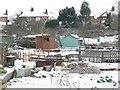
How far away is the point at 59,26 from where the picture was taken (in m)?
38.6

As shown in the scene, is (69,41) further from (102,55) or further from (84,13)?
(84,13)

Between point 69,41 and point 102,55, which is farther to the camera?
point 69,41

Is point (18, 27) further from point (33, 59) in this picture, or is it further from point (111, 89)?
point (111, 89)

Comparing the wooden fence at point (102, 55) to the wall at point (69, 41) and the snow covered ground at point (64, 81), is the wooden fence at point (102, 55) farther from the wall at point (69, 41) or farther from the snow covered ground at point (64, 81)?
the wall at point (69, 41)

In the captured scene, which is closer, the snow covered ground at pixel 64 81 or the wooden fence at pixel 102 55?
the snow covered ground at pixel 64 81

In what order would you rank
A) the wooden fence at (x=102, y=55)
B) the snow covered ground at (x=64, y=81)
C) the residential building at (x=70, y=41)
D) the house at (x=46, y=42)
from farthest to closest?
1. the residential building at (x=70, y=41)
2. the house at (x=46, y=42)
3. the wooden fence at (x=102, y=55)
4. the snow covered ground at (x=64, y=81)

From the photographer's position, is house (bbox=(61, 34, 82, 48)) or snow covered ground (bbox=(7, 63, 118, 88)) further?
house (bbox=(61, 34, 82, 48))

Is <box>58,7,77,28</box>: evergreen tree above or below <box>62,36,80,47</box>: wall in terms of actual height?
above

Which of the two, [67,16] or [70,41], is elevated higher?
[67,16]

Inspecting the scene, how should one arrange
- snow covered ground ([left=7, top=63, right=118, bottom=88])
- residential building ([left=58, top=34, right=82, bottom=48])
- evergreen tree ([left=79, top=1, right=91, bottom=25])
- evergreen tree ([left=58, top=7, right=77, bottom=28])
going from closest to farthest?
snow covered ground ([left=7, top=63, right=118, bottom=88]), residential building ([left=58, top=34, right=82, bottom=48]), evergreen tree ([left=58, top=7, right=77, bottom=28]), evergreen tree ([left=79, top=1, right=91, bottom=25])

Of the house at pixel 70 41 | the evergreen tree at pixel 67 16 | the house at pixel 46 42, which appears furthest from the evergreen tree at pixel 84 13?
the house at pixel 46 42

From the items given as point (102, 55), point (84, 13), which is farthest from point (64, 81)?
point (84, 13)

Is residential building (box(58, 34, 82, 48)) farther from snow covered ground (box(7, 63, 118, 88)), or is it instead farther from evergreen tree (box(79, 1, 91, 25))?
snow covered ground (box(7, 63, 118, 88))

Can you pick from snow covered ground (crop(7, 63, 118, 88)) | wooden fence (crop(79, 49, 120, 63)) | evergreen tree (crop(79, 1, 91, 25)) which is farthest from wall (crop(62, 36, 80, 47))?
snow covered ground (crop(7, 63, 118, 88))
